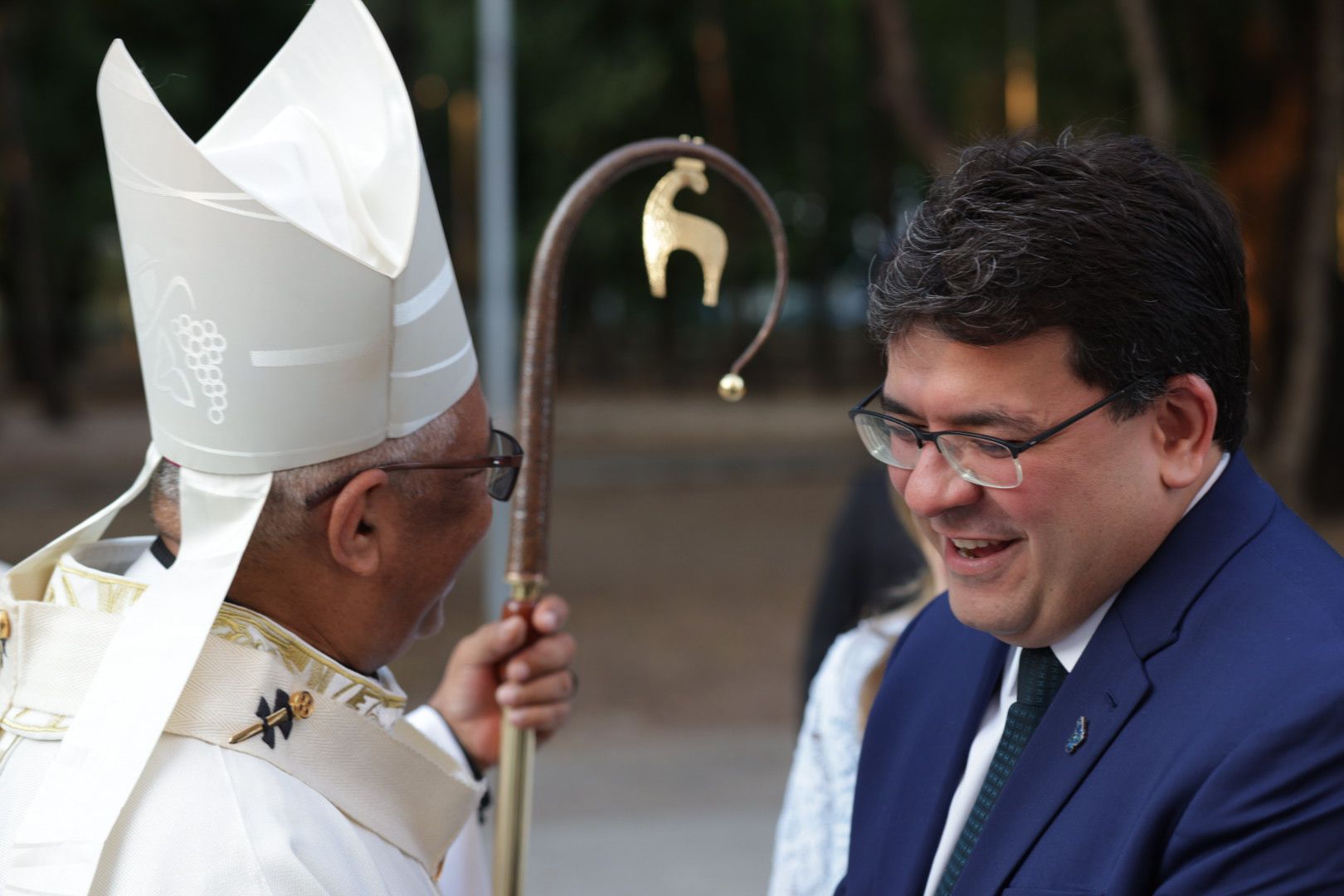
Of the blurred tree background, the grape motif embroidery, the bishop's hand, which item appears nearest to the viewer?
the grape motif embroidery

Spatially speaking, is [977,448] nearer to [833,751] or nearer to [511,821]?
[511,821]

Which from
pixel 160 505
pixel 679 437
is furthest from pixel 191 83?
pixel 160 505

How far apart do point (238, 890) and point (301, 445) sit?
1.98ft

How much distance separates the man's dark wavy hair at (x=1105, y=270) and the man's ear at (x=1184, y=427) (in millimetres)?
19

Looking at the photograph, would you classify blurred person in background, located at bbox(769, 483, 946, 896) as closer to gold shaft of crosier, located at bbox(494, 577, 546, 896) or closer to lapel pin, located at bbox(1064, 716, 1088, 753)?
gold shaft of crosier, located at bbox(494, 577, 546, 896)

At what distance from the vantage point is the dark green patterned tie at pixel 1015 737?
6.53 ft

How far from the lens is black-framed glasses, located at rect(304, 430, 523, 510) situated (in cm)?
210

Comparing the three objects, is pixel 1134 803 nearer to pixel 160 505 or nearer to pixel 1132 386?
pixel 1132 386

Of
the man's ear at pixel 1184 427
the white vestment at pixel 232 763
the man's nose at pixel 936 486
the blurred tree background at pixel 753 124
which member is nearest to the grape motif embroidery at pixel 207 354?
the white vestment at pixel 232 763

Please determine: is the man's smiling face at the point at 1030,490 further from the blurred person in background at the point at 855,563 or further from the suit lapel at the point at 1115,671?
the blurred person in background at the point at 855,563

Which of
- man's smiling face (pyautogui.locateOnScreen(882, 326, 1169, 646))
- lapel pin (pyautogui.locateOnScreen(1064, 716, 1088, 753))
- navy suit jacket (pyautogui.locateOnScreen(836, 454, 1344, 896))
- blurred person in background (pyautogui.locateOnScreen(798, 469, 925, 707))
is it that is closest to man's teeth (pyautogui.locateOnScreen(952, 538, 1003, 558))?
man's smiling face (pyautogui.locateOnScreen(882, 326, 1169, 646))

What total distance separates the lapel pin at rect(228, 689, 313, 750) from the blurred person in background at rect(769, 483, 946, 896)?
114cm

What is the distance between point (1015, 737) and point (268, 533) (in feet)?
3.54

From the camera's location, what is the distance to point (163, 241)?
204cm
